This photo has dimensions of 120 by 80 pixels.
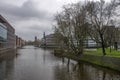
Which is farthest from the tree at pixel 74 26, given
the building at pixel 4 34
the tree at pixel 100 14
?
the building at pixel 4 34

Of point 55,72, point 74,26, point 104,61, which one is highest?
point 74,26

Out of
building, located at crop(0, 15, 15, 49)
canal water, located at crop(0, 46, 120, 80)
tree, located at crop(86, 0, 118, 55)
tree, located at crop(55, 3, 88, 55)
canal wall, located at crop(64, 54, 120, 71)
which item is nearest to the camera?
canal water, located at crop(0, 46, 120, 80)

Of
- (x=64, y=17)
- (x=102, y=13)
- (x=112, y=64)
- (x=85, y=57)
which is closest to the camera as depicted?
(x=112, y=64)

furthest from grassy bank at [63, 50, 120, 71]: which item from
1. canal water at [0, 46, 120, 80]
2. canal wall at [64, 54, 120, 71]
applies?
canal water at [0, 46, 120, 80]

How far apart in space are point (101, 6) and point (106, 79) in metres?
21.6

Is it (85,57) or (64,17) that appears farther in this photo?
(64,17)

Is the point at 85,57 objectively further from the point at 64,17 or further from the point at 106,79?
the point at 106,79

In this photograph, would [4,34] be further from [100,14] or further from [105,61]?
[105,61]

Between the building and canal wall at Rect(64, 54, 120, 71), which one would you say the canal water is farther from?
the building

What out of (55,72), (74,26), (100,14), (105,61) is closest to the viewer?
(55,72)

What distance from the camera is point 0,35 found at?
85.8 metres

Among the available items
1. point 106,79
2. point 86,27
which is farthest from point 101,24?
point 106,79

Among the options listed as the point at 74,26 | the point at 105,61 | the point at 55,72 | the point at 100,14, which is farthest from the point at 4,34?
the point at 55,72

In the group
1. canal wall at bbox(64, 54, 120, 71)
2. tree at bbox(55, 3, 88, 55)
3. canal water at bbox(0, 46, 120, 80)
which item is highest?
tree at bbox(55, 3, 88, 55)
